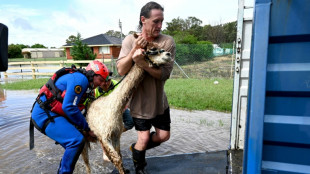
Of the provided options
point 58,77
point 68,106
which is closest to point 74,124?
point 68,106

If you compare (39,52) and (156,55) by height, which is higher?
(39,52)

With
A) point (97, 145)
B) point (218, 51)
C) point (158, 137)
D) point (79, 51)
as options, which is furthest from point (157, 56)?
point (79, 51)

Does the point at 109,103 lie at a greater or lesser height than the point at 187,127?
→ greater

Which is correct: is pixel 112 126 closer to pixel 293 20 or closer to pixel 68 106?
pixel 68 106

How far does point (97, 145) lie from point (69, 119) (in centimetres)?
212

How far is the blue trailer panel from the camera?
58.6 inches

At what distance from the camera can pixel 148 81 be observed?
317 cm

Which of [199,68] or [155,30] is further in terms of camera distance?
[199,68]

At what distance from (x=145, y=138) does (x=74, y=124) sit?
0.99 meters

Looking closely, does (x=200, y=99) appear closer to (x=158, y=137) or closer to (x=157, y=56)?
(x=158, y=137)

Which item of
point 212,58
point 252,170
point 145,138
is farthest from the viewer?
point 212,58

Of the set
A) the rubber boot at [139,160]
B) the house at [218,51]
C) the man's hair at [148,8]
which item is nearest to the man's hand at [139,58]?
the man's hair at [148,8]

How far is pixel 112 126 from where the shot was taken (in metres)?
3.09

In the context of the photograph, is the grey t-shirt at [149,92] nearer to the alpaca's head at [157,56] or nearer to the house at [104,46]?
the alpaca's head at [157,56]
